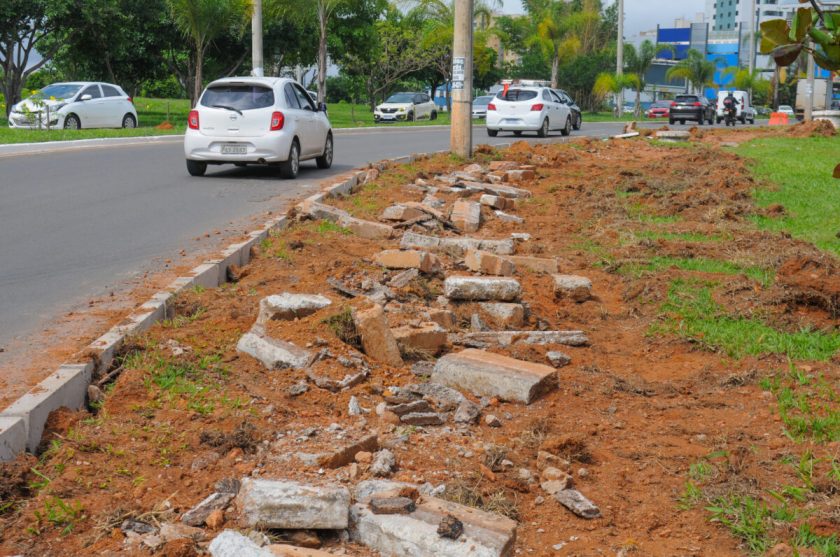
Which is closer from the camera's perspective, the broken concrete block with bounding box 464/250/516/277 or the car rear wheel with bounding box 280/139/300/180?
the broken concrete block with bounding box 464/250/516/277

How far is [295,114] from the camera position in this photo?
53.5 feet

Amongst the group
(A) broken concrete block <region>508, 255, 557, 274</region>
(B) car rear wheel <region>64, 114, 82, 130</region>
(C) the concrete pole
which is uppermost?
(C) the concrete pole

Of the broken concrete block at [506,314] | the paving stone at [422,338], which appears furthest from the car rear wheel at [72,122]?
the paving stone at [422,338]

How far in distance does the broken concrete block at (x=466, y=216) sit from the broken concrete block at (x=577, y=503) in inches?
289

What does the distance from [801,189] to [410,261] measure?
9.05 m

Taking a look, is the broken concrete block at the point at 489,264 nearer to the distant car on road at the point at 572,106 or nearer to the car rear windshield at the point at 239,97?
the car rear windshield at the point at 239,97

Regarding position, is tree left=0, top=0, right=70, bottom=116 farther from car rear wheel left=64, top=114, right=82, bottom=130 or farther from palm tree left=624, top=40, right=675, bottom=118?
palm tree left=624, top=40, right=675, bottom=118

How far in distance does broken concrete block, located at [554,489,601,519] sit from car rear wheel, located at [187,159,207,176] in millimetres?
12753

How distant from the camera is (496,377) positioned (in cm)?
557

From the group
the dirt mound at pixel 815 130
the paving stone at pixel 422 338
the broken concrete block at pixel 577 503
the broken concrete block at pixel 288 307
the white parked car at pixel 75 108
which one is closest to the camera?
the broken concrete block at pixel 577 503

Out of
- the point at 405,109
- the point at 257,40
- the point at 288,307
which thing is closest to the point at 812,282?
the point at 288,307

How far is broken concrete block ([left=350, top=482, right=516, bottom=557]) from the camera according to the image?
11.7ft

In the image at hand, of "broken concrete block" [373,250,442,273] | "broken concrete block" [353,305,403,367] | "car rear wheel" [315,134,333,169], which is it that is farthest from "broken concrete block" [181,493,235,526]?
"car rear wheel" [315,134,333,169]

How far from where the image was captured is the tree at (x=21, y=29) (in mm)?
33219
